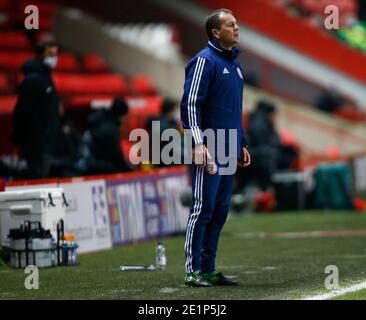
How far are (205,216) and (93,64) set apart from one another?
631 inches

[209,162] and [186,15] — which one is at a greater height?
[186,15]

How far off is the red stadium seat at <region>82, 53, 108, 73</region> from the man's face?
50.5 ft

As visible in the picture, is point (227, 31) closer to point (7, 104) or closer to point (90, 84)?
point (7, 104)

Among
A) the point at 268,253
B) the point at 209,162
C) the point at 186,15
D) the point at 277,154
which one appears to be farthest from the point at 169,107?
the point at 186,15

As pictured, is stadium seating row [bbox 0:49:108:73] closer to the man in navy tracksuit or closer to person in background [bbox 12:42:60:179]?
person in background [bbox 12:42:60:179]

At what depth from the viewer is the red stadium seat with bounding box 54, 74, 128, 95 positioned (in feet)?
71.5

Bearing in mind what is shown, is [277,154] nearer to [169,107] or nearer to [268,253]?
[169,107]

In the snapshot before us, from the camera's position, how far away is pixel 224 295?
328 inches

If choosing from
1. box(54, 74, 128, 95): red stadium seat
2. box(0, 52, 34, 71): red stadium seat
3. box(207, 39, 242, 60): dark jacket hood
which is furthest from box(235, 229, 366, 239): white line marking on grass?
box(0, 52, 34, 71): red stadium seat

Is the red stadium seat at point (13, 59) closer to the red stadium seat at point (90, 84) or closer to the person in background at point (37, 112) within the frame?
the red stadium seat at point (90, 84)

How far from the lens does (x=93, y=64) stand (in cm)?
2473

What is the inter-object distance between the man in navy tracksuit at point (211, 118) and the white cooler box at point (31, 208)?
2.71 meters

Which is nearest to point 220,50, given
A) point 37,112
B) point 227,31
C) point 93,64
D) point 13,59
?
point 227,31
